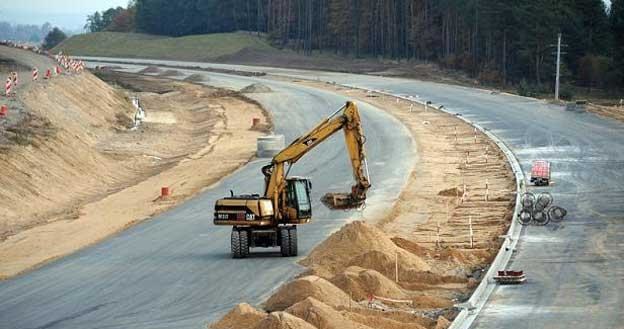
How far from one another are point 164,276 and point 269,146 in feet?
110

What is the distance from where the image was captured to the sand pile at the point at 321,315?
23955mm

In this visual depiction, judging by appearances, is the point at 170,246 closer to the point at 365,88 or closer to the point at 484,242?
the point at 484,242

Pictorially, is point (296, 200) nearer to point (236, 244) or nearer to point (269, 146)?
point (236, 244)

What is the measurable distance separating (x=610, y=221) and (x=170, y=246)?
14780 mm

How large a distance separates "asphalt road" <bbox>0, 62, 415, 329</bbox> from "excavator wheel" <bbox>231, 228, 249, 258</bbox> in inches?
10.9

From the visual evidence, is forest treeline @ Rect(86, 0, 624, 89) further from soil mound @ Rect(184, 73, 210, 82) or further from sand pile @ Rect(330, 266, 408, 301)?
sand pile @ Rect(330, 266, 408, 301)

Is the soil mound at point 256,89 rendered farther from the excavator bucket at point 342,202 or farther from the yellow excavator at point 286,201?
the excavator bucket at point 342,202

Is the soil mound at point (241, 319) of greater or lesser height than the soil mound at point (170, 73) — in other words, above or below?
above

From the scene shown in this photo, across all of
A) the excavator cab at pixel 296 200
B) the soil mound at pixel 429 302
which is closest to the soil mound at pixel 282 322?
the soil mound at pixel 429 302

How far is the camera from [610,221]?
41.5 metres

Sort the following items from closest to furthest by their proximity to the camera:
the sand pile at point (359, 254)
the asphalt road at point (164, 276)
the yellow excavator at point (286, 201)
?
1. the asphalt road at point (164, 276)
2. the sand pile at point (359, 254)
3. the yellow excavator at point (286, 201)

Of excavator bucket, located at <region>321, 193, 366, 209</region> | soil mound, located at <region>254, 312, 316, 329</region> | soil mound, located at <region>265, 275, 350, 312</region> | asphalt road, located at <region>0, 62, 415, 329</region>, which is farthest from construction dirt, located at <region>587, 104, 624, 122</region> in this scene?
soil mound, located at <region>254, 312, 316, 329</region>

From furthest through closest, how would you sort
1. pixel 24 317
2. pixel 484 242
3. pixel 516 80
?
pixel 516 80, pixel 484 242, pixel 24 317

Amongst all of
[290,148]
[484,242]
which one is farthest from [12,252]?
[484,242]
